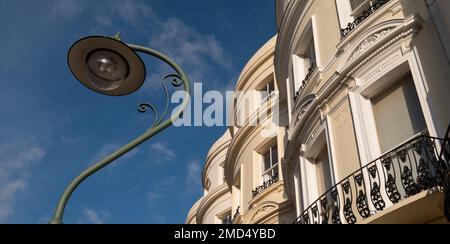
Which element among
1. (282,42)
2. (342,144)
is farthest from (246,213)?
(342,144)

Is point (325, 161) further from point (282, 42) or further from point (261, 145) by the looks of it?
point (261, 145)

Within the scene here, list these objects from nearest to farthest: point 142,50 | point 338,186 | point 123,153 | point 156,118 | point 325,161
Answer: point 123,153
point 156,118
point 142,50
point 338,186
point 325,161

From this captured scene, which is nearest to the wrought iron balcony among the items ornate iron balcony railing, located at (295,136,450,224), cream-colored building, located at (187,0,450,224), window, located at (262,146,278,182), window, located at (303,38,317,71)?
window, located at (262,146,278,182)

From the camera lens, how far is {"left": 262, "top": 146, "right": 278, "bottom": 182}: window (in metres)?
17.9

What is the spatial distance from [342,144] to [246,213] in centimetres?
705

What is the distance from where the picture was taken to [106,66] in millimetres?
7945

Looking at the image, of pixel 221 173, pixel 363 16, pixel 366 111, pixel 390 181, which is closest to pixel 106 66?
pixel 390 181

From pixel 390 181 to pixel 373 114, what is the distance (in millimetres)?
2092

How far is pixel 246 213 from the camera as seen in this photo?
1752 centimetres

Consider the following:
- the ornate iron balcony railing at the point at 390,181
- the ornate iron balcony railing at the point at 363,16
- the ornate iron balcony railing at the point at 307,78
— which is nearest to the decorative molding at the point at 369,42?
the ornate iron balcony railing at the point at 363,16

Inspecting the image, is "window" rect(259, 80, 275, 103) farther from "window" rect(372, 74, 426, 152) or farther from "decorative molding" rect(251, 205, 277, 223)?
"window" rect(372, 74, 426, 152)

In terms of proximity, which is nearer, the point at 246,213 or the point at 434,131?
the point at 434,131

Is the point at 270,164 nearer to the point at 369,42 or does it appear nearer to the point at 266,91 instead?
the point at 266,91

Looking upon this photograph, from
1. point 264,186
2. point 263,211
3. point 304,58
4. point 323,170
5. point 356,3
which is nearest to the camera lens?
point 323,170
